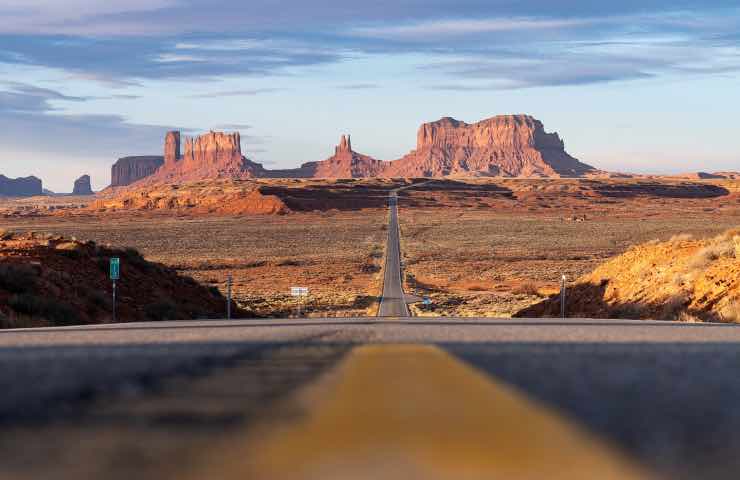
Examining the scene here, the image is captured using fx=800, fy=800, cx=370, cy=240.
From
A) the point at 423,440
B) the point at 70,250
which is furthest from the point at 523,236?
the point at 423,440

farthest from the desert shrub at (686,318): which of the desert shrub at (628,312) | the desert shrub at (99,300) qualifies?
the desert shrub at (99,300)

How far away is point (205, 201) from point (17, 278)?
Answer: 14744 centimetres

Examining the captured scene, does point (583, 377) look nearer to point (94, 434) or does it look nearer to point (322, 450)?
point (322, 450)

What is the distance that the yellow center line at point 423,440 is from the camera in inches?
167

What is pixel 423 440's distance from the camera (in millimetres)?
4875

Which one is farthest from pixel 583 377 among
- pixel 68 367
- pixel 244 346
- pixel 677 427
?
pixel 68 367

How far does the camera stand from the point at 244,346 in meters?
9.64

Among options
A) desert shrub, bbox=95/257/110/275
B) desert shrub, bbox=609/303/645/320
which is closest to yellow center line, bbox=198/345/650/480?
desert shrub, bbox=609/303/645/320

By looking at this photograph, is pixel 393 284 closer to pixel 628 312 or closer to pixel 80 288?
pixel 628 312

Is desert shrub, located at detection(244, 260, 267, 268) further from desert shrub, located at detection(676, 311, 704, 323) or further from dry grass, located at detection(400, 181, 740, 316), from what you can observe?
desert shrub, located at detection(676, 311, 704, 323)

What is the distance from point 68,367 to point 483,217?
127886mm

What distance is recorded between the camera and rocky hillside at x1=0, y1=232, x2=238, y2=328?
2069cm

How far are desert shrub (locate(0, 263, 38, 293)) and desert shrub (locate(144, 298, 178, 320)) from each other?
3899mm

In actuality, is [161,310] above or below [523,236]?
below
